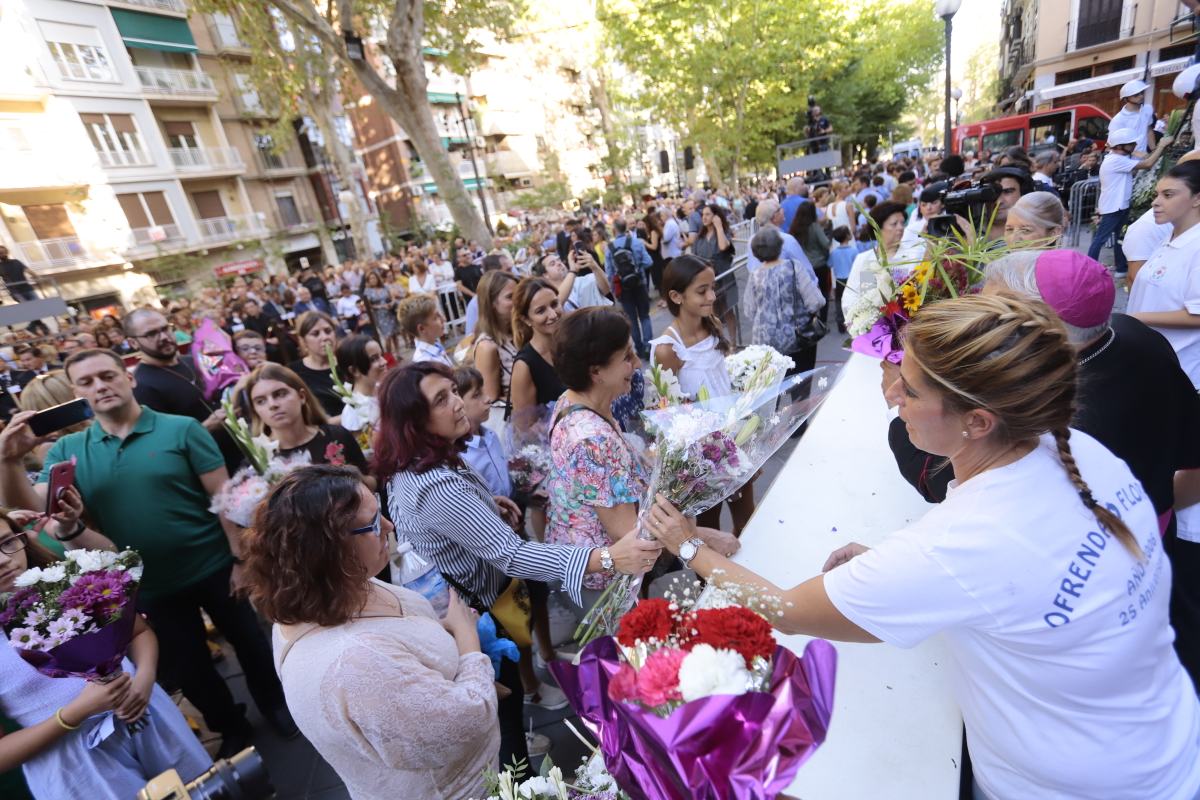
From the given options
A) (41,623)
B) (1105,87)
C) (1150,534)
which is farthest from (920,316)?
(1105,87)

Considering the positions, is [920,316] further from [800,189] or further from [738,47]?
[738,47]

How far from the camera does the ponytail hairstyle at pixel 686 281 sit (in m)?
3.32

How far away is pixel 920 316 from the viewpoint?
4.01 ft

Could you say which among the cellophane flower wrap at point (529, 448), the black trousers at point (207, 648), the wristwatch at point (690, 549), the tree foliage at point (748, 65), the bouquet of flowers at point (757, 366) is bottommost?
the black trousers at point (207, 648)

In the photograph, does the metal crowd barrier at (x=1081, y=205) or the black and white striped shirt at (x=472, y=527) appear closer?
the black and white striped shirt at (x=472, y=527)

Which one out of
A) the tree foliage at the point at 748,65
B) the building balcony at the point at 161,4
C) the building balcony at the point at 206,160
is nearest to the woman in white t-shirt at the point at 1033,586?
the tree foliage at the point at 748,65

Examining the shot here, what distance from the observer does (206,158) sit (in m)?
24.5

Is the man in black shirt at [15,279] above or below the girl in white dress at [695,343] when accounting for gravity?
above

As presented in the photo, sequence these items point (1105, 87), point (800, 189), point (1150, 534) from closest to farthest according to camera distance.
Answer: point (1150, 534)
point (800, 189)
point (1105, 87)

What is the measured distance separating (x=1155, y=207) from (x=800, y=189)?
683 cm

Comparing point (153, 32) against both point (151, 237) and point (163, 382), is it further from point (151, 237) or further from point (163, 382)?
point (163, 382)

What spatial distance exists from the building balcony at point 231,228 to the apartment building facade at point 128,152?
0.05m

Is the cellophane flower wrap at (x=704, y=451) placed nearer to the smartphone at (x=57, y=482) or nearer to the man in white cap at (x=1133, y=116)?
the smartphone at (x=57, y=482)

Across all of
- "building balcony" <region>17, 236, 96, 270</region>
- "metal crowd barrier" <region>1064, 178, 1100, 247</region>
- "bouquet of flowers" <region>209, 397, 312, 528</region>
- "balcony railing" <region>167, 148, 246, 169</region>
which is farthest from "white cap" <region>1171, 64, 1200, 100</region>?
"balcony railing" <region>167, 148, 246, 169</region>
